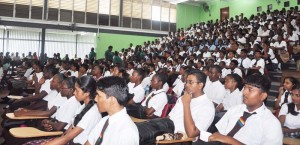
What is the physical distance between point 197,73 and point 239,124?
0.74 metres

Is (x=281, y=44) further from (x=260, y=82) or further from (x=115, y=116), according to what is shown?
(x=115, y=116)

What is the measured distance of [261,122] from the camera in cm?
236

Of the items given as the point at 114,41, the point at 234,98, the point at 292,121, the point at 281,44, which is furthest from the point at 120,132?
the point at 114,41

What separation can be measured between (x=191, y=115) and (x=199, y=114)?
200 mm

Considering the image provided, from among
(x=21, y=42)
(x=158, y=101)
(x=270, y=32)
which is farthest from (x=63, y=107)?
(x=21, y=42)

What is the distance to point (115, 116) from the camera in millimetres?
1877

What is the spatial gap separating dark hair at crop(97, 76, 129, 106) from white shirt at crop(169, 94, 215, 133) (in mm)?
1177

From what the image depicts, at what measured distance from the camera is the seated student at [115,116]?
178 centimetres

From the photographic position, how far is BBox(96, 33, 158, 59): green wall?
56.0 ft

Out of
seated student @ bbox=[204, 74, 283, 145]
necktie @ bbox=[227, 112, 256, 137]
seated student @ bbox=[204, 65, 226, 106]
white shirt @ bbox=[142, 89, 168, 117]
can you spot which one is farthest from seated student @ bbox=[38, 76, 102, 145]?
seated student @ bbox=[204, 65, 226, 106]

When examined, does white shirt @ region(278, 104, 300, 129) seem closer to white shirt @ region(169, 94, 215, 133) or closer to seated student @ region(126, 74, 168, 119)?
white shirt @ region(169, 94, 215, 133)

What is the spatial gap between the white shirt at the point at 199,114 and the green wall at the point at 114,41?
14.4 metres

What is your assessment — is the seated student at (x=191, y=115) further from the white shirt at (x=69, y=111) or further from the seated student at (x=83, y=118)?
the white shirt at (x=69, y=111)

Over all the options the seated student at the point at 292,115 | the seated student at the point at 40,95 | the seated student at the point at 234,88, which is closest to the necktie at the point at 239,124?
the seated student at the point at 292,115
